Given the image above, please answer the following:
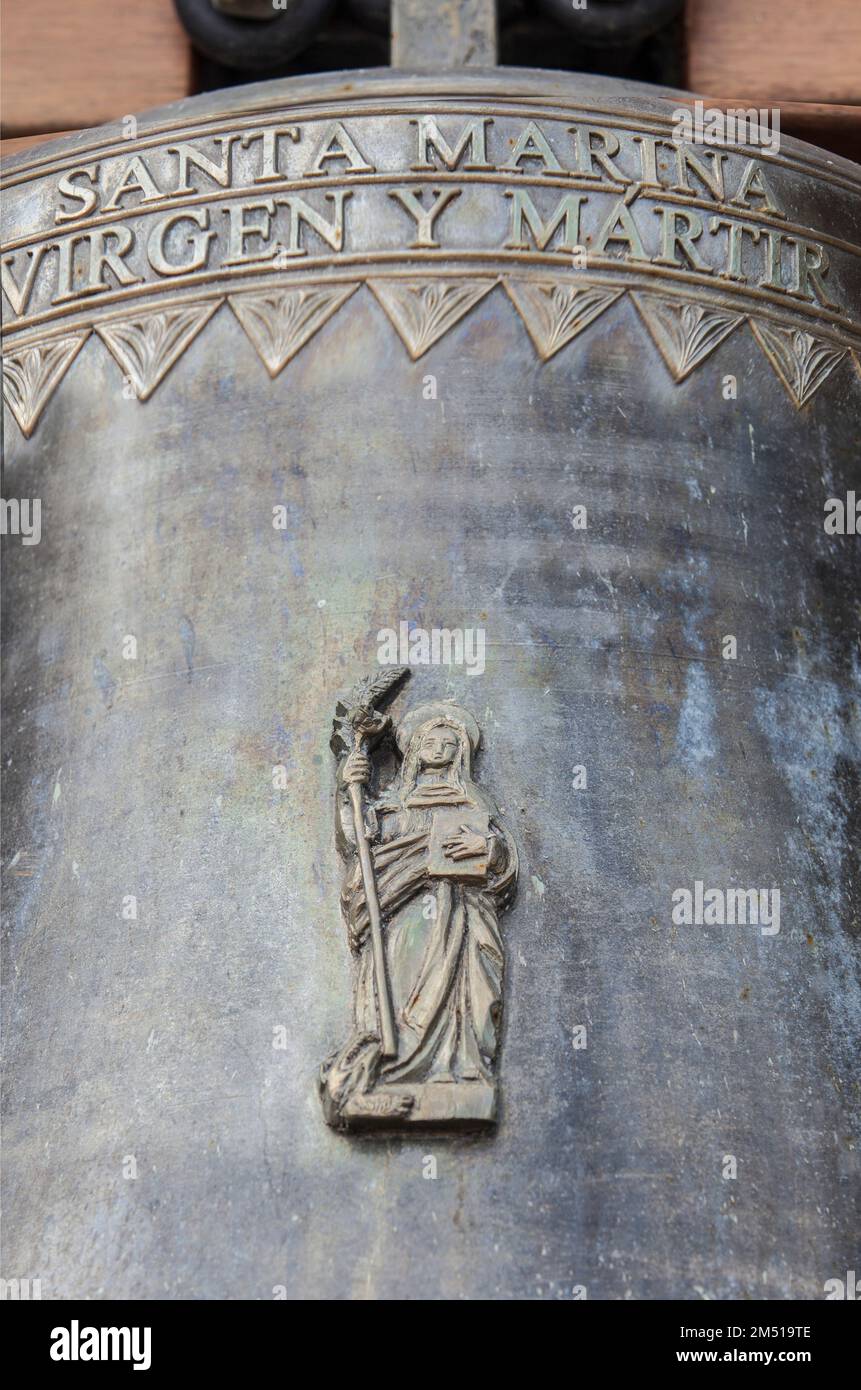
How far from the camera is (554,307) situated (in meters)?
11.6

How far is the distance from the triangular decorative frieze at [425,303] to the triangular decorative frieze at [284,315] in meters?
0.18

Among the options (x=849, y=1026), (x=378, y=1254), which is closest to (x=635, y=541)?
(x=849, y=1026)

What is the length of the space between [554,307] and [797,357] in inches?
42.6

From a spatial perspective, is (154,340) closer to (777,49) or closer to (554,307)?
(554,307)

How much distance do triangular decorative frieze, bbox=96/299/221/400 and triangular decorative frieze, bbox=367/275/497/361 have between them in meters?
0.75

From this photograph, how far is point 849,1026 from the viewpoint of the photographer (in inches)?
403

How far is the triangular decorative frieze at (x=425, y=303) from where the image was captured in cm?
1147

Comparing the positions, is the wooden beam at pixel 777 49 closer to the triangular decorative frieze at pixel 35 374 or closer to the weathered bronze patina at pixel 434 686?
the weathered bronze patina at pixel 434 686

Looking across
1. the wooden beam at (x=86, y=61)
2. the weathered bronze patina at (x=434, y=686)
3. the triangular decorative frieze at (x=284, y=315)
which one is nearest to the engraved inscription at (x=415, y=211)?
the weathered bronze patina at (x=434, y=686)

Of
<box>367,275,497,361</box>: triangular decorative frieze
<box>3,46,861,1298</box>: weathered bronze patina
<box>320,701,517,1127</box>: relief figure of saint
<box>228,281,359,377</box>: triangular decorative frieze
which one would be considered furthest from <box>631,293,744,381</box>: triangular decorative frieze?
<box>320,701,517,1127</box>: relief figure of saint

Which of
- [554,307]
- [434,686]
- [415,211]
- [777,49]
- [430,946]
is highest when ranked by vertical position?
[777,49]

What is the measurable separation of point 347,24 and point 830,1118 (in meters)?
6.63

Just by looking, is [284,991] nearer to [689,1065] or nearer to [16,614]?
[689,1065]

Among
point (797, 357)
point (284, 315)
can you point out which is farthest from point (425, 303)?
point (797, 357)
